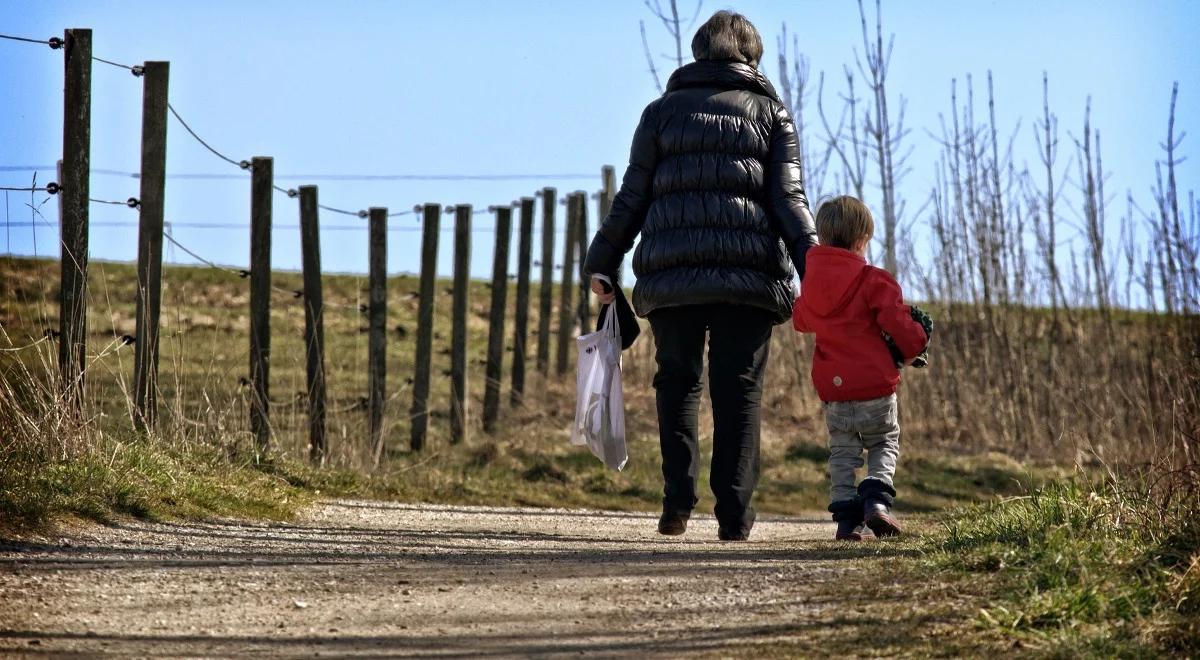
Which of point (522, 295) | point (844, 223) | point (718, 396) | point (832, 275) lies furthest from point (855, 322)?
point (522, 295)

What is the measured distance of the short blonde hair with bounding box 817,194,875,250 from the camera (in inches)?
244

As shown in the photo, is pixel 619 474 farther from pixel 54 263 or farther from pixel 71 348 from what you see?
pixel 54 263

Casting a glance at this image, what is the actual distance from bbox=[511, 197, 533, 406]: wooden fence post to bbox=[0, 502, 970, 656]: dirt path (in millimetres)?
8506

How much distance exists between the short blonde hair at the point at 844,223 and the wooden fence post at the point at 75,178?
11.7ft

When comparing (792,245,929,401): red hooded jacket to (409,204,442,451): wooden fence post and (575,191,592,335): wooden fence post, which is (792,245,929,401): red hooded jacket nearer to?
(409,204,442,451): wooden fence post

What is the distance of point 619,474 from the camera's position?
35.8 ft

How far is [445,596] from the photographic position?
186 inches

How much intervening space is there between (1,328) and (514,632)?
3.55 m

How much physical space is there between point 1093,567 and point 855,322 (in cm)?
182

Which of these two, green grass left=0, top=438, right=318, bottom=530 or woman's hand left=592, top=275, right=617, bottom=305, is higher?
woman's hand left=592, top=275, right=617, bottom=305

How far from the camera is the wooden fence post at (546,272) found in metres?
16.1

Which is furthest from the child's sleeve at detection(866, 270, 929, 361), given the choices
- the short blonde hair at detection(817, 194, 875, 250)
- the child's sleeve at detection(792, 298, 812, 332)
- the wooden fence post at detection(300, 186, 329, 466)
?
the wooden fence post at detection(300, 186, 329, 466)

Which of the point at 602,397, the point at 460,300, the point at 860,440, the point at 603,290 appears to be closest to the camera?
the point at 860,440

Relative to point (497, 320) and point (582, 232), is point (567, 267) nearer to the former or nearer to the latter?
point (582, 232)
